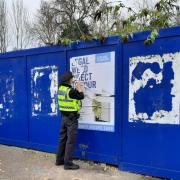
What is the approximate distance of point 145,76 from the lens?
6.68m

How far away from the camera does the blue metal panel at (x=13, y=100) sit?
31.1 feet

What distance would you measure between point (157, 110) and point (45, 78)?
310cm

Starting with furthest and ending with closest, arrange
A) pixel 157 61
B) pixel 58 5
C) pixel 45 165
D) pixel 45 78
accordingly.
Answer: pixel 58 5
pixel 45 78
pixel 45 165
pixel 157 61

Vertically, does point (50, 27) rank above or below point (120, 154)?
above

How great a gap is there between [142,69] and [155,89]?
0.42 metres

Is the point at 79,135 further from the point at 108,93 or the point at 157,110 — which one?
the point at 157,110

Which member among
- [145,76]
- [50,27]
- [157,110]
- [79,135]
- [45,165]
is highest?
[50,27]

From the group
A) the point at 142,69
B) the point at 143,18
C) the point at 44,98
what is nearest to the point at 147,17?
the point at 143,18

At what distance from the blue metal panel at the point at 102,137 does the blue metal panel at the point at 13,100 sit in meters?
1.84

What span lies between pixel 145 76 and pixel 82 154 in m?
2.20

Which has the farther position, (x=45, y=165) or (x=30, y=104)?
(x=30, y=104)

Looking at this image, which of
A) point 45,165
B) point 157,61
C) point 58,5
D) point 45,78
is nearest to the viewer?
point 157,61

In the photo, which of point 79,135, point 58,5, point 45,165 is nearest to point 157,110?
point 79,135

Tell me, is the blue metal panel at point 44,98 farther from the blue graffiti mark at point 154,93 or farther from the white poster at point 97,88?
the blue graffiti mark at point 154,93
